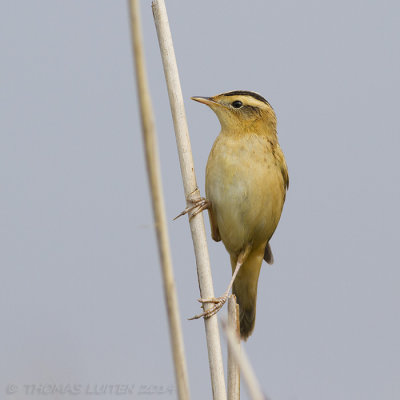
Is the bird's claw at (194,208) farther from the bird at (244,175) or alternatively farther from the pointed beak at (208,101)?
the pointed beak at (208,101)

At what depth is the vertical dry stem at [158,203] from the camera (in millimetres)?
1532

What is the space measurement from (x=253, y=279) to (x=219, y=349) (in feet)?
5.17

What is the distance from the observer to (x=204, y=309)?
294cm

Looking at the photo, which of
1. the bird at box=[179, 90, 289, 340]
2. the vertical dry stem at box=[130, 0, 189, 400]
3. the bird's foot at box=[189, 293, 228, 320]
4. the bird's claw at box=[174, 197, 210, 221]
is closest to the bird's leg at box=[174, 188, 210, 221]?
the bird's claw at box=[174, 197, 210, 221]

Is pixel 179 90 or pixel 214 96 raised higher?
pixel 214 96

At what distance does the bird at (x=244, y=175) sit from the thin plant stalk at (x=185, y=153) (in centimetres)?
54

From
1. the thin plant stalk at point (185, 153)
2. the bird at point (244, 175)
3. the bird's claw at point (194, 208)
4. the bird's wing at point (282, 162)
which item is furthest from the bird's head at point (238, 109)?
the thin plant stalk at point (185, 153)

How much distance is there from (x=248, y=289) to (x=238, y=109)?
1237 mm

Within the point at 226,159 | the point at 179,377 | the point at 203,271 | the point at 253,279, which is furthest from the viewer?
the point at 253,279

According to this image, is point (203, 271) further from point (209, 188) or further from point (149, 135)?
point (149, 135)

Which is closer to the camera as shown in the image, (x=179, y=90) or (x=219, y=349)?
(x=219, y=349)

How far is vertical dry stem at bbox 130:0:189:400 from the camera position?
1.53 m

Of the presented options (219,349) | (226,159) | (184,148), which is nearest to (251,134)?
(226,159)

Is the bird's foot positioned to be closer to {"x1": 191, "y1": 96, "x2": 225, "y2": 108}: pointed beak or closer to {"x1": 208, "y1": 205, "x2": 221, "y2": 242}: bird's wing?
{"x1": 208, "y1": 205, "x2": 221, "y2": 242}: bird's wing
